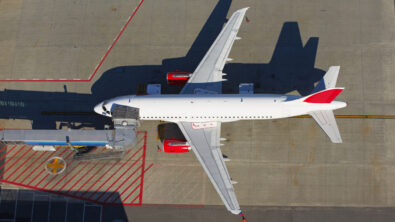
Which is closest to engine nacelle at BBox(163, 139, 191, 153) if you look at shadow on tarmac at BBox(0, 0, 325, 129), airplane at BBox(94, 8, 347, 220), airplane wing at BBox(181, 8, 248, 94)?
airplane at BBox(94, 8, 347, 220)

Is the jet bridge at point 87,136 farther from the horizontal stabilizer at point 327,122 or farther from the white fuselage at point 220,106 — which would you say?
the horizontal stabilizer at point 327,122

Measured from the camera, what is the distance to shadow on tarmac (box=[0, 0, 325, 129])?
21.3m

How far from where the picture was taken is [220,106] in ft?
60.1

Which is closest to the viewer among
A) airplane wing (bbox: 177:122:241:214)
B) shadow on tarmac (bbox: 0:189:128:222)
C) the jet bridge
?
airplane wing (bbox: 177:122:241:214)

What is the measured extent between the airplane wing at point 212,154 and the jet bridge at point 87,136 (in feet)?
11.5

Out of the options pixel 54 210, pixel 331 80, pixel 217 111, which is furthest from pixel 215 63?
pixel 54 210

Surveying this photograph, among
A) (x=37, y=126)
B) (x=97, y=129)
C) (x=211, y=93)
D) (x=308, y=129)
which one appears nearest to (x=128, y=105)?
(x=97, y=129)

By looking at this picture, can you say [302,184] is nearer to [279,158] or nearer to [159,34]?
[279,158]

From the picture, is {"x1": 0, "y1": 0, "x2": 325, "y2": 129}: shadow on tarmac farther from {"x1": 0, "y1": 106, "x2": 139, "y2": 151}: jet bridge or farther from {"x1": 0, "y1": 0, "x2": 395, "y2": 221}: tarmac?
{"x1": 0, "y1": 106, "x2": 139, "y2": 151}: jet bridge

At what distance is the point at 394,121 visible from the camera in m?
20.4

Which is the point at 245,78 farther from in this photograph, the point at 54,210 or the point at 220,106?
the point at 54,210

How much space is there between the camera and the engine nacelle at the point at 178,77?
2052 cm

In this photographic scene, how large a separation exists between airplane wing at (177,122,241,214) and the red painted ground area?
388cm

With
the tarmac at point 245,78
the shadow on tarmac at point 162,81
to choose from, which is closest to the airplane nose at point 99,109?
the shadow on tarmac at point 162,81
